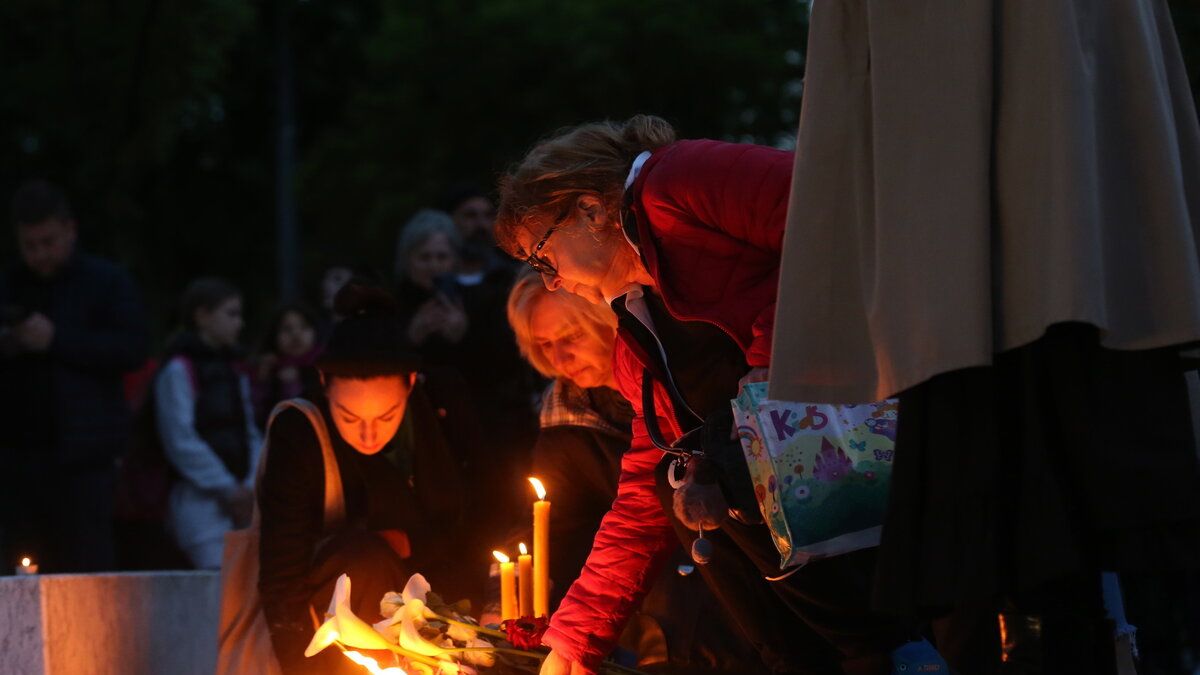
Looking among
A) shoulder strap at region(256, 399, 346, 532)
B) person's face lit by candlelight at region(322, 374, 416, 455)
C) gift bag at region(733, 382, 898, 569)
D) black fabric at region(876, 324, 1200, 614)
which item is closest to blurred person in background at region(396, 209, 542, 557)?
person's face lit by candlelight at region(322, 374, 416, 455)

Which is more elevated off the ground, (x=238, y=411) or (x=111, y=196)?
(x=111, y=196)

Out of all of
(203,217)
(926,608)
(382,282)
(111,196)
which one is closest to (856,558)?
(926,608)

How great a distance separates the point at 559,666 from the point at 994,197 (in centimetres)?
164

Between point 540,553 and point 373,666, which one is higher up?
point 540,553

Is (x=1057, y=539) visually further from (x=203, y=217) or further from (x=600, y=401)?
(x=203, y=217)

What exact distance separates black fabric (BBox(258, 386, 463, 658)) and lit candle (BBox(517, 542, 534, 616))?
97 centimetres

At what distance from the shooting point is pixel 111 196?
1302 centimetres

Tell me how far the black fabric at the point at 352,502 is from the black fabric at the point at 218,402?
2.39 meters

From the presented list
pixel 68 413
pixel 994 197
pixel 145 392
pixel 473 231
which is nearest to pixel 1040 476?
pixel 994 197

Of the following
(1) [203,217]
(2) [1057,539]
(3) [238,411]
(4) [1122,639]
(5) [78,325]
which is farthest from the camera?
(1) [203,217]

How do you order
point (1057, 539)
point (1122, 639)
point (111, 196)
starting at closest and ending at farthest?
point (1057, 539)
point (1122, 639)
point (111, 196)

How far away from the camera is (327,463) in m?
4.89

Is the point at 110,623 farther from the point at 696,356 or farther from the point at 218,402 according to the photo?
the point at 218,402

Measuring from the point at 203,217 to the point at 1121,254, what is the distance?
1906 cm
